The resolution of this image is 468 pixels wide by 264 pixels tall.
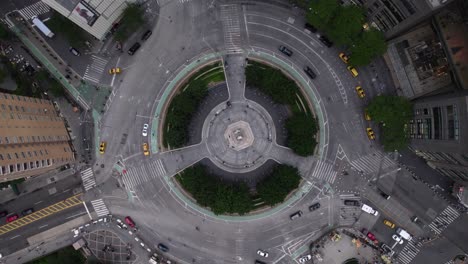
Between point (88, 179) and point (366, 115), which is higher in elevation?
point (366, 115)

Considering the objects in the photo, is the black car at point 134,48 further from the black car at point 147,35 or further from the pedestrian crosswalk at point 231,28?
the pedestrian crosswalk at point 231,28

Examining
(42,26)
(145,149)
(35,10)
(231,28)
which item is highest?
(35,10)

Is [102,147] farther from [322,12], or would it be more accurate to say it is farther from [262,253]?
[322,12]

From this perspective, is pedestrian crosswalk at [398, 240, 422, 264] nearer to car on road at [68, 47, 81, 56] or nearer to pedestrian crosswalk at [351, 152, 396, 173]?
pedestrian crosswalk at [351, 152, 396, 173]

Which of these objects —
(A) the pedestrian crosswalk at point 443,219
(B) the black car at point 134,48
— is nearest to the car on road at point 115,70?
(B) the black car at point 134,48

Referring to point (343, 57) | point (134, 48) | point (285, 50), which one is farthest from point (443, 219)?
point (134, 48)

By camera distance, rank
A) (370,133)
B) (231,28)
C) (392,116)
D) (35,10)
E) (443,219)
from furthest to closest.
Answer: (35,10) < (231,28) < (443,219) < (370,133) < (392,116)
